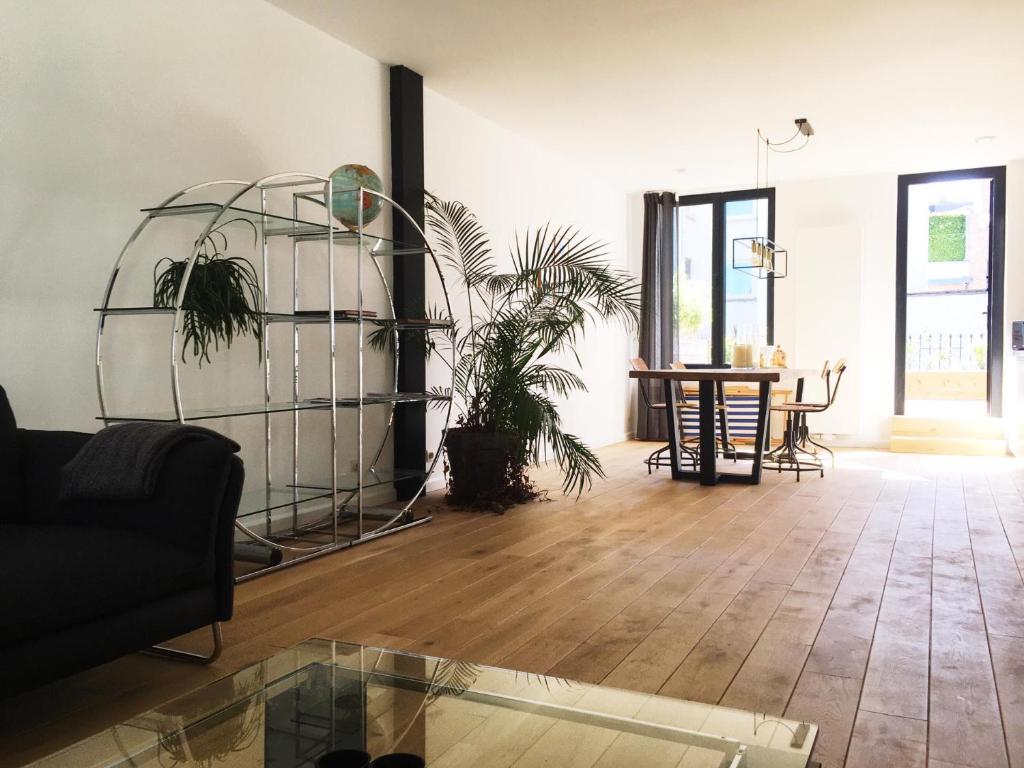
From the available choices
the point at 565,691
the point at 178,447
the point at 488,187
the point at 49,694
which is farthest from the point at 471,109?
the point at 565,691

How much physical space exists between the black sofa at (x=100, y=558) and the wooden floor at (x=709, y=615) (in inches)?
7.9

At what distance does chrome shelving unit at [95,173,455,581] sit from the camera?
11.4ft

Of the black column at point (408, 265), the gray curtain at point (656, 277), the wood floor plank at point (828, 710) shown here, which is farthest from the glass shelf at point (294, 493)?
the gray curtain at point (656, 277)

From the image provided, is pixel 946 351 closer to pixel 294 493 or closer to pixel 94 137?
pixel 294 493

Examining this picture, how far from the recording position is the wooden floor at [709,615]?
215 cm

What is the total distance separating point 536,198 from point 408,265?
2305 mm

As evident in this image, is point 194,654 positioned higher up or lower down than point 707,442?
lower down

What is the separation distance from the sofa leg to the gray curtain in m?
6.72

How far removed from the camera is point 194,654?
2549 millimetres

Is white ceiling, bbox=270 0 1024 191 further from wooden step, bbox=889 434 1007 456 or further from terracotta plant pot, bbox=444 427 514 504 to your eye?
wooden step, bbox=889 434 1007 456

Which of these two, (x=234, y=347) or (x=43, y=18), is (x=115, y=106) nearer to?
(x=43, y=18)

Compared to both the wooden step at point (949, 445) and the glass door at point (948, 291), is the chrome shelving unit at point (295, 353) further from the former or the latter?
the glass door at point (948, 291)

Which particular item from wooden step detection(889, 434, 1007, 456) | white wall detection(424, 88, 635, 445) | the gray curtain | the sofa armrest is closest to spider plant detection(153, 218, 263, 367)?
the sofa armrest

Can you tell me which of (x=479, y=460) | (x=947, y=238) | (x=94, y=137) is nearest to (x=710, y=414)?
(x=479, y=460)
